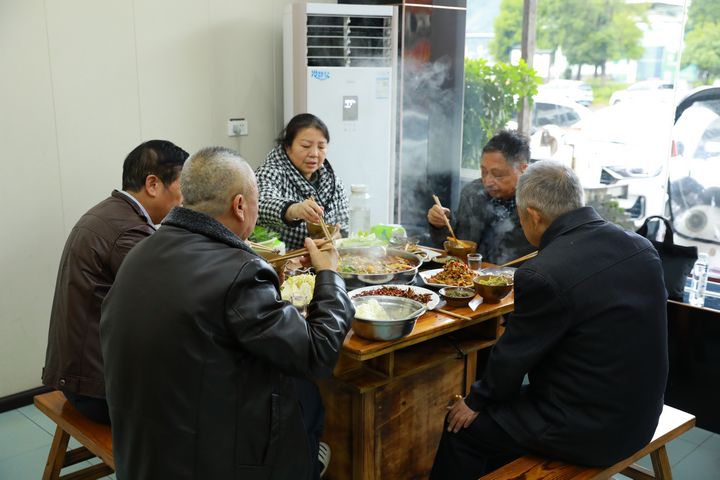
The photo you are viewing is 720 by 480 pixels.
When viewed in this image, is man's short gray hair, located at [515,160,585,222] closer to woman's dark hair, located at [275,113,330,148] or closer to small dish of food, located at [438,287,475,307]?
small dish of food, located at [438,287,475,307]

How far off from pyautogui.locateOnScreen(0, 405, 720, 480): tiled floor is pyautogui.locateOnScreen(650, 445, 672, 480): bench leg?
464 mm

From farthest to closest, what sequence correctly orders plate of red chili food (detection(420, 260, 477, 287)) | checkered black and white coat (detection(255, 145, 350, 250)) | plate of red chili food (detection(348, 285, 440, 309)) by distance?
→ 1. checkered black and white coat (detection(255, 145, 350, 250))
2. plate of red chili food (detection(420, 260, 477, 287))
3. plate of red chili food (detection(348, 285, 440, 309))

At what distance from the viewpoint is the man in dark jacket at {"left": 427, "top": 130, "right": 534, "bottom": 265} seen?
3.45 m

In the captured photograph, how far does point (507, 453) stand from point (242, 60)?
10.7 ft

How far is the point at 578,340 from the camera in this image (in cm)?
207

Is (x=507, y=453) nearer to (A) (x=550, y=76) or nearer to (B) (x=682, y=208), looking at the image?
(B) (x=682, y=208)

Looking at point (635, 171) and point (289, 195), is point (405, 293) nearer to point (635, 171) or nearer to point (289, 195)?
point (289, 195)

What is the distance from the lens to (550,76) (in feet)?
15.7

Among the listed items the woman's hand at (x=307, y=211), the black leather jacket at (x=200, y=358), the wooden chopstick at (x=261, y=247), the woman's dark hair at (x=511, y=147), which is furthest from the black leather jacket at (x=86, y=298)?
the woman's dark hair at (x=511, y=147)

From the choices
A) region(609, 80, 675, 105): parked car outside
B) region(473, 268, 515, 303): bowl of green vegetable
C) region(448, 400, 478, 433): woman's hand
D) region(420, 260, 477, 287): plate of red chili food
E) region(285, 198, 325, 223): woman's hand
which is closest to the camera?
region(448, 400, 478, 433): woman's hand

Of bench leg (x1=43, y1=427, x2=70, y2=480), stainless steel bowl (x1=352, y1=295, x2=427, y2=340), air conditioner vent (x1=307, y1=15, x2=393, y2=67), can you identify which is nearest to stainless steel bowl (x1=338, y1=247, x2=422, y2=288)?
stainless steel bowl (x1=352, y1=295, x2=427, y2=340)

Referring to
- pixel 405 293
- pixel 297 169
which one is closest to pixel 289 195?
pixel 297 169

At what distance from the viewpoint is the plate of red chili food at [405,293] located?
250 cm

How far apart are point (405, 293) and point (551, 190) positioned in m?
0.68
